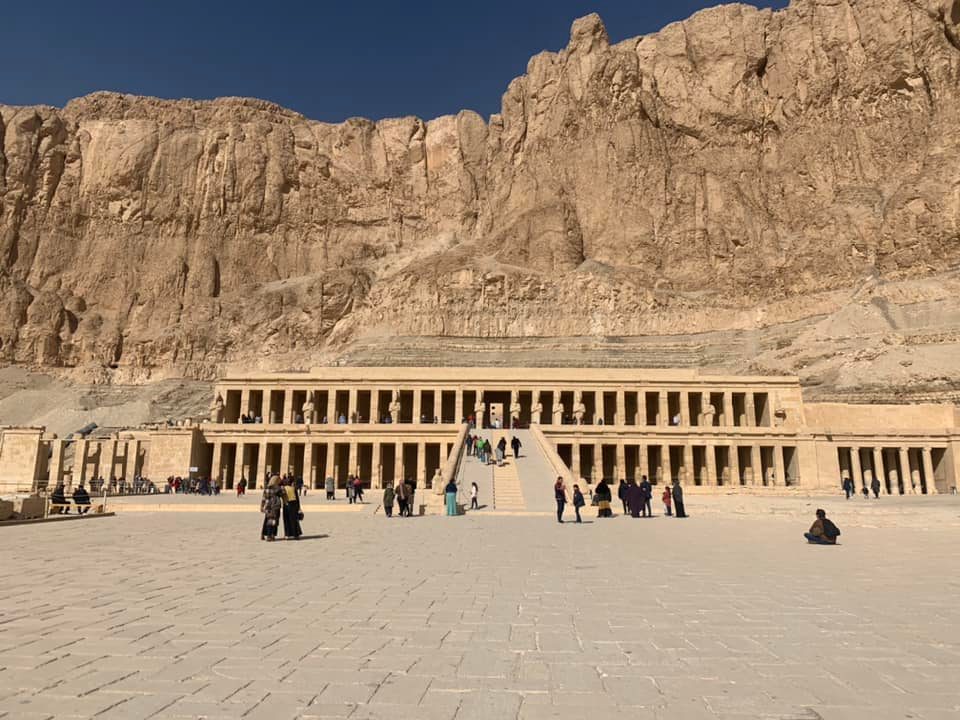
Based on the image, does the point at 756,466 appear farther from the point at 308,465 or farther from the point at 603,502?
the point at 308,465

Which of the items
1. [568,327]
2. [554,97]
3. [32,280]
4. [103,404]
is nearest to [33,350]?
[32,280]

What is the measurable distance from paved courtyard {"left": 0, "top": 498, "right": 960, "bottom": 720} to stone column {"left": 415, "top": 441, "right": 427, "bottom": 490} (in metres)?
30.1

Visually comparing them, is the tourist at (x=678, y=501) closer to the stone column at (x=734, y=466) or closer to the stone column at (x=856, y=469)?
the stone column at (x=734, y=466)

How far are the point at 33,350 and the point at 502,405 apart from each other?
2762 inches

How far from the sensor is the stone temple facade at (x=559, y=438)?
1626 inches

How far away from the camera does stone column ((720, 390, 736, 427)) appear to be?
4676 centimetres

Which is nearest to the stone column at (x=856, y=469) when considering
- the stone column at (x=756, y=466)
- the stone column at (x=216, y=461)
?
the stone column at (x=756, y=466)

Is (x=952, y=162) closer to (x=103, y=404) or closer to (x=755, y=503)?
(x=755, y=503)

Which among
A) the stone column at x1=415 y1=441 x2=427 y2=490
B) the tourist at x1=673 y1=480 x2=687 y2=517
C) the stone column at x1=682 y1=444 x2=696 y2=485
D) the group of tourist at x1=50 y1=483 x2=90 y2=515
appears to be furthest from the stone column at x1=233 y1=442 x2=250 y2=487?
the tourist at x1=673 y1=480 x2=687 y2=517

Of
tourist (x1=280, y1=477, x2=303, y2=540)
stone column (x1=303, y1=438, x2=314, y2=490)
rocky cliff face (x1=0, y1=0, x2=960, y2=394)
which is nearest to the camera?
tourist (x1=280, y1=477, x2=303, y2=540)

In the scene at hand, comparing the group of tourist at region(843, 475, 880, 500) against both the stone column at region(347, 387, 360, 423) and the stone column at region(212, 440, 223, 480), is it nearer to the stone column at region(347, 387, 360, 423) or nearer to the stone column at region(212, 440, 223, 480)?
the stone column at region(347, 387, 360, 423)

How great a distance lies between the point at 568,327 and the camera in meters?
81.0

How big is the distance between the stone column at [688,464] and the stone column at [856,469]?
969 cm

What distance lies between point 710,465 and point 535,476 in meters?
18.4
